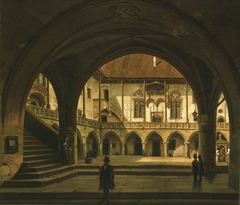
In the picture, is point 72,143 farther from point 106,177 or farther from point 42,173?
point 106,177

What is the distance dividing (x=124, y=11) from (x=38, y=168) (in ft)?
22.0

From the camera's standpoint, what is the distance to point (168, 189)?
1192cm

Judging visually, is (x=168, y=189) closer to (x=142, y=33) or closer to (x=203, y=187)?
(x=203, y=187)

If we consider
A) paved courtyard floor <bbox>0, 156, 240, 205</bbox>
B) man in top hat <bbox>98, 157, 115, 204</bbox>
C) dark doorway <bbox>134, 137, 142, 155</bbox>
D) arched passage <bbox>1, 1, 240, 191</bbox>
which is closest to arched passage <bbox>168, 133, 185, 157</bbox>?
dark doorway <bbox>134, 137, 142, 155</bbox>

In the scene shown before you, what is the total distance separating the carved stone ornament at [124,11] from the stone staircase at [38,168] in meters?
6.34

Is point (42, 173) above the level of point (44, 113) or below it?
below

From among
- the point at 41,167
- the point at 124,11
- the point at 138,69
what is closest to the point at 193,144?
the point at 138,69

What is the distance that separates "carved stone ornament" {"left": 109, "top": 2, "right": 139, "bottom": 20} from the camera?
39.4 feet

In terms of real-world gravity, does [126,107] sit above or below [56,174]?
above

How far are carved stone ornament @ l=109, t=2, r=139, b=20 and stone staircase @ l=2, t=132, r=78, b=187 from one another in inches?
250

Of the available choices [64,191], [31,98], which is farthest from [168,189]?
[31,98]

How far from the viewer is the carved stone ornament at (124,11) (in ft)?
39.4

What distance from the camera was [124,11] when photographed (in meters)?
12.5

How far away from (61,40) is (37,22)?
5.71 ft
